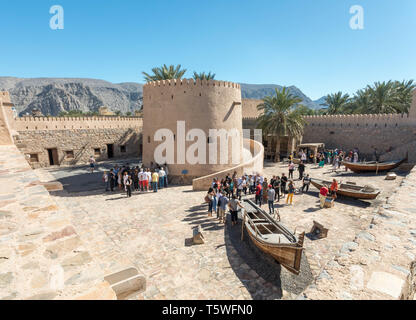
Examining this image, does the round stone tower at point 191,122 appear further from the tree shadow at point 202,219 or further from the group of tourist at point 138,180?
the tree shadow at point 202,219

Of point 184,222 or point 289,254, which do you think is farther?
point 184,222

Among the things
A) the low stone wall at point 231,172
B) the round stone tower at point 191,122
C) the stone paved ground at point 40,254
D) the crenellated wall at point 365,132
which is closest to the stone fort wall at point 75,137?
the round stone tower at point 191,122

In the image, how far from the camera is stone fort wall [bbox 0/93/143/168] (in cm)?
1739

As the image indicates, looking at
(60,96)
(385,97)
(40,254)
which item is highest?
(60,96)

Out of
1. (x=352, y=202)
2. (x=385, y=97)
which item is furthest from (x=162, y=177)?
(x=385, y=97)

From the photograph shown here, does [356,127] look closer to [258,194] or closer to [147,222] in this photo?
[258,194]

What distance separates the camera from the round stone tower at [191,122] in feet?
44.2

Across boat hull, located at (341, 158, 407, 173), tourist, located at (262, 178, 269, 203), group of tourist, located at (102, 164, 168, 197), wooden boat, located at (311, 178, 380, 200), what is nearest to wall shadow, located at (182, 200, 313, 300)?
tourist, located at (262, 178, 269, 203)

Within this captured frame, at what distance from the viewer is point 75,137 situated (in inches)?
768

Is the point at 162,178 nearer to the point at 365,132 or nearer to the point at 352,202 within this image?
the point at 352,202

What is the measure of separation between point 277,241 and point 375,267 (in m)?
3.14

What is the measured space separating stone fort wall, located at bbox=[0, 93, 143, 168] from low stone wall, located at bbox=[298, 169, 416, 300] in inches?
766

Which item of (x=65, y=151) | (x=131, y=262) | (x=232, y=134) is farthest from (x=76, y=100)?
(x=131, y=262)

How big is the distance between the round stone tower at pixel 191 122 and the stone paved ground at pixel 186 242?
328cm
